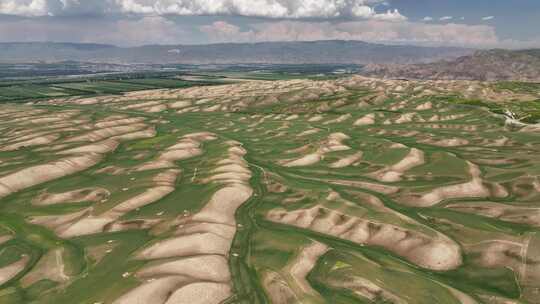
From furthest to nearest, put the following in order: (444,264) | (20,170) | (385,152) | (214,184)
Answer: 1. (385,152)
2. (20,170)
3. (214,184)
4. (444,264)

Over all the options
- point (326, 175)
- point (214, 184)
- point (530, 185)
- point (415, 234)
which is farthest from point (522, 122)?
point (214, 184)

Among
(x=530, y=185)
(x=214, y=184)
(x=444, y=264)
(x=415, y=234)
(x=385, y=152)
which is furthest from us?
(x=385, y=152)

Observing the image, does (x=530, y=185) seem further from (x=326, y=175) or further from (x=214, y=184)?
(x=214, y=184)

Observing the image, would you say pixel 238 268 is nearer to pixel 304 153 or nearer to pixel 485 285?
pixel 485 285

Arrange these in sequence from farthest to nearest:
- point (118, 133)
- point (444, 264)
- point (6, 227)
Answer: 1. point (118, 133)
2. point (6, 227)
3. point (444, 264)

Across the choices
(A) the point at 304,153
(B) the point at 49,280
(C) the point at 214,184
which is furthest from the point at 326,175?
(B) the point at 49,280

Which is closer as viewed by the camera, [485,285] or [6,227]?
[485,285]
